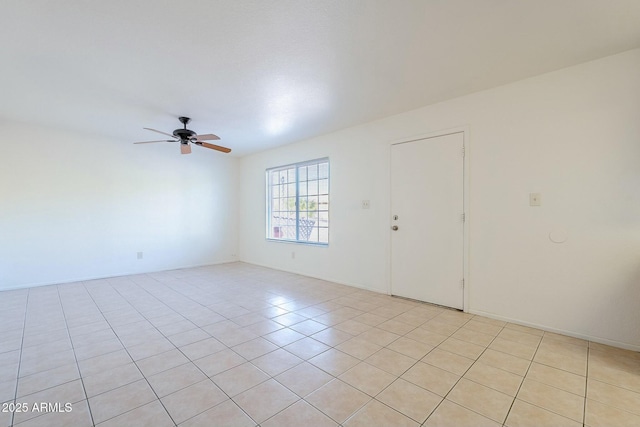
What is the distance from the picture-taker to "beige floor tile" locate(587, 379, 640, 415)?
1631mm

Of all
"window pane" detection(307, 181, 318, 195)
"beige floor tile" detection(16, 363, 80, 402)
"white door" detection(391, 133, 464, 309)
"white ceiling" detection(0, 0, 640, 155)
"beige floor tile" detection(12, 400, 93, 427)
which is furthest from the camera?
"window pane" detection(307, 181, 318, 195)

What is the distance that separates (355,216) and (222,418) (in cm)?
316

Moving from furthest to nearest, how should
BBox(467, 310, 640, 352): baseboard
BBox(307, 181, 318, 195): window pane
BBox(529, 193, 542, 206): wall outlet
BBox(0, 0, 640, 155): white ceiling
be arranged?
BBox(307, 181, 318, 195): window pane < BBox(529, 193, 542, 206): wall outlet < BBox(467, 310, 640, 352): baseboard < BBox(0, 0, 640, 155): white ceiling

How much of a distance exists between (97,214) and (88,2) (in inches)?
158

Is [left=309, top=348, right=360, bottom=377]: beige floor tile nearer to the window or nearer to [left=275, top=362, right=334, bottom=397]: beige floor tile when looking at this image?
[left=275, top=362, right=334, bottom=397]: beige floor tile

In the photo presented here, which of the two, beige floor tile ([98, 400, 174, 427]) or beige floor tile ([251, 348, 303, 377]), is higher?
beige floor tile ([251, 348, 303, 377])

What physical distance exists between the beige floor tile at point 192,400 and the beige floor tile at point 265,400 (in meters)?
0.14

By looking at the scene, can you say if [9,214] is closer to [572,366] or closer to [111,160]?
[111,160]

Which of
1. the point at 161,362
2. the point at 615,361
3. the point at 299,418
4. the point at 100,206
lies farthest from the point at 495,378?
the point at 100,206

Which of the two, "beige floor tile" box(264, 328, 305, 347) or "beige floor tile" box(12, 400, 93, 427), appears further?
"beige floor tile" box(264, 328, 305, 347)

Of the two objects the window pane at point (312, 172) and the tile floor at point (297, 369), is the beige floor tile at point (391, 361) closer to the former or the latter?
the tile floor at point (297, 369)

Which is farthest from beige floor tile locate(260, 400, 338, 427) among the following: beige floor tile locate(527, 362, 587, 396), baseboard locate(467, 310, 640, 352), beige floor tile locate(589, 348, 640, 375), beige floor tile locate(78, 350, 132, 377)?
baseboard locate(467, 310, 640, 352)

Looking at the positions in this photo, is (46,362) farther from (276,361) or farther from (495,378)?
(495,378)

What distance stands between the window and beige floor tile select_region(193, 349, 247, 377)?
8.99 feet
